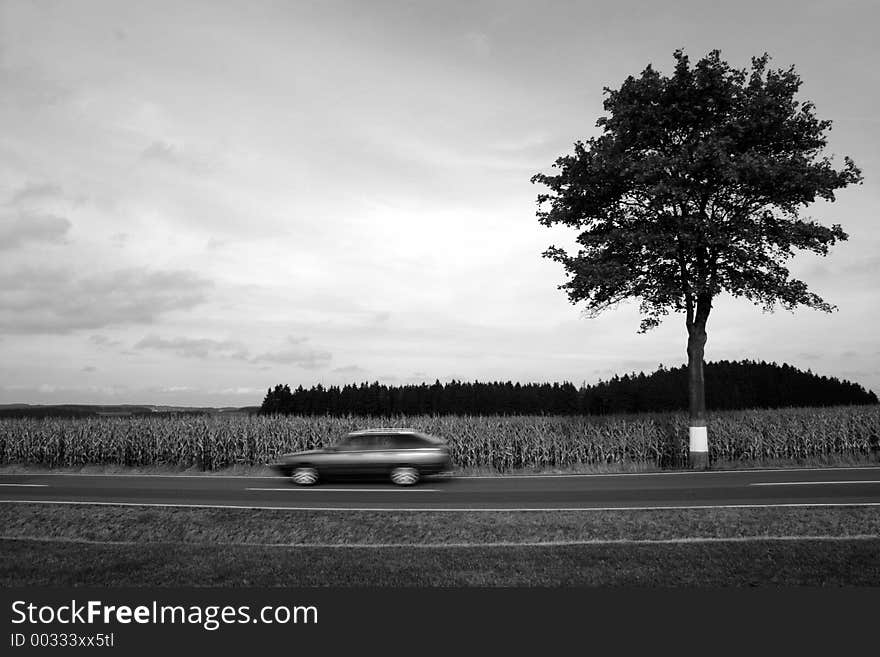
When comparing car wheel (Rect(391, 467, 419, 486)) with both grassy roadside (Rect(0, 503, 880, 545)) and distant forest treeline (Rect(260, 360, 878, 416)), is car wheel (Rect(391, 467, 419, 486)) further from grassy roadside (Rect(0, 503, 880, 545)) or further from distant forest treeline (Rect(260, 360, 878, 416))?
distant forest treeline (Rect(260, 360, 878, 416))

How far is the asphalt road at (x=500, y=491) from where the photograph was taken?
16.7 m

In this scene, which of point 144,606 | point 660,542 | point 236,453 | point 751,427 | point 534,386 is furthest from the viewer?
point 534,386

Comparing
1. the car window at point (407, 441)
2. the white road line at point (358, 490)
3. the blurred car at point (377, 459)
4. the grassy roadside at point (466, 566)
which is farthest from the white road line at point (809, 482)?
the car window at point (407, 441)

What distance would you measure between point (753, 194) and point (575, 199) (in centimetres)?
653

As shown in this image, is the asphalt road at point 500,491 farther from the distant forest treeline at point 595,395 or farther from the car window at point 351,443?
the distant forest treeline at point 595,395

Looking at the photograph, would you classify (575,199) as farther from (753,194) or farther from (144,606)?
(144,606)

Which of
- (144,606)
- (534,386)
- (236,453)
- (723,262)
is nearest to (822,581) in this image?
(144,606)

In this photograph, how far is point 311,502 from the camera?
17531mm

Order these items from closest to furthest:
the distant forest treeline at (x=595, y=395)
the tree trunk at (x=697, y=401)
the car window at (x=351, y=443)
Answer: the car window at (x=351, y=443), the tree trunk at (x=697, y=401), the distant forest treeline at (x=595, y=395)

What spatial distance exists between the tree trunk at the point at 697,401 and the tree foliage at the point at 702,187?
17.7 inches

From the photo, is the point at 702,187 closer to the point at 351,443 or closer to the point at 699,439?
the point at 699,439

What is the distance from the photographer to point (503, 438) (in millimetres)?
28562

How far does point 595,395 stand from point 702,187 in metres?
89.5

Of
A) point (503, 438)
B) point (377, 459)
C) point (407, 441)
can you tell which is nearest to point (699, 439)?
point (503, 438)
